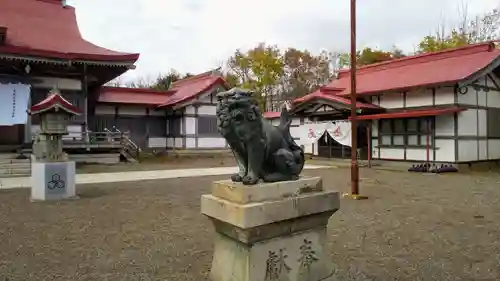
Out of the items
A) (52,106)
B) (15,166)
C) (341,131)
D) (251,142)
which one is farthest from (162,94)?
(251,142)

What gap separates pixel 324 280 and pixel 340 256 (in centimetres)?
120

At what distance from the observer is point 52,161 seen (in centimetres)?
910

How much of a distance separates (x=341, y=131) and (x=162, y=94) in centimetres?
1322

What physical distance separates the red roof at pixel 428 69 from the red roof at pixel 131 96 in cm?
1166

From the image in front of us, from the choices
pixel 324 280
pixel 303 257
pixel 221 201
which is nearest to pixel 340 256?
pixel 324 280

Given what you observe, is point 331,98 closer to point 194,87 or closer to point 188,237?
point 194,87

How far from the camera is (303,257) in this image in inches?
131

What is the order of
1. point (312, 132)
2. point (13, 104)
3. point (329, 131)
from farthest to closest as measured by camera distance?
point (312, 132) < point (329, 131) < point (13, 104)

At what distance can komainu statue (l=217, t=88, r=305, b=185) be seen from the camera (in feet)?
10.0

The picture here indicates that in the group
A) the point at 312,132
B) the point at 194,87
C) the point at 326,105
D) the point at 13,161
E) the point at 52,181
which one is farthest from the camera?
the point at 194,87

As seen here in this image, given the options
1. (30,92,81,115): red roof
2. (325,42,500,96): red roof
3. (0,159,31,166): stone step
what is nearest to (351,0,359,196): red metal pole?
(30,92,81,115): red roof

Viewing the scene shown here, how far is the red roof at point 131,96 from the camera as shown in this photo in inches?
894

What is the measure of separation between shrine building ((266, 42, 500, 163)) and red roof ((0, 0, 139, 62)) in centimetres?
→ 1110

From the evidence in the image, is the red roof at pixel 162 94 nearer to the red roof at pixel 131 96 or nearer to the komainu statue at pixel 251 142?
the red roof at pixel 131 96
